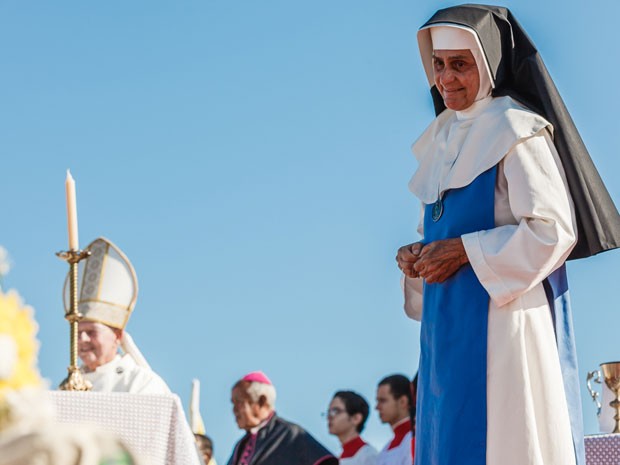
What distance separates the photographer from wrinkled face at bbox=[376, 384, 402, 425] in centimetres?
905

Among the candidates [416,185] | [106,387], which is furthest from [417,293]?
[106,387]

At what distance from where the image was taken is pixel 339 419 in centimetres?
971

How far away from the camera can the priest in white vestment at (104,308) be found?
7703mm

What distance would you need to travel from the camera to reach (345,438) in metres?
9.67

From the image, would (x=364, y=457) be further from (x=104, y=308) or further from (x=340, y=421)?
(x=104, y=308)

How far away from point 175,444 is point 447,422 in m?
1.37

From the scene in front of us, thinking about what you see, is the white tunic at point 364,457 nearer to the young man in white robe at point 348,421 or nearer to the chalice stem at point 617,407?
the young man in white robe at point 348,421

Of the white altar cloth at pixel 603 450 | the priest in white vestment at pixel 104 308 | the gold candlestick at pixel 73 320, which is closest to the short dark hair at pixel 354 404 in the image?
the priest in white vestment at pixel 104 308

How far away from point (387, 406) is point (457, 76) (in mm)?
4828

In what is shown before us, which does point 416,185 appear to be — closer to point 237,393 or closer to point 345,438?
point 237,393

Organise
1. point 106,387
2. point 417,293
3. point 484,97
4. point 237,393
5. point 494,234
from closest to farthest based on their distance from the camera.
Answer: point 494,234, point 484,97, point 417,293, point 106,387, point 237,393

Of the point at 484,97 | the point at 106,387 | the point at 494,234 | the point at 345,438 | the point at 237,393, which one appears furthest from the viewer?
the point at 345,438

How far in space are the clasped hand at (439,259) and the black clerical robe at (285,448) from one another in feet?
12.5

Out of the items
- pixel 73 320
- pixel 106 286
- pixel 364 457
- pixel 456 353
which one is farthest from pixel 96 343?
pixel 456 353
